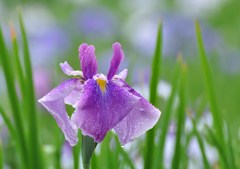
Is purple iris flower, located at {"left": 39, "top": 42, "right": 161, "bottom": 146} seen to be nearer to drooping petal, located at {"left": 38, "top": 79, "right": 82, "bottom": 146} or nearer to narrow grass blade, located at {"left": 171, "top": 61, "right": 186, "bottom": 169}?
drooping petal, located at {"left": 38, "top": 79, "right": 82, "bottom": 146}

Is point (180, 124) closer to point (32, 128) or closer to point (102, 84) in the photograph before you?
point (32, 128)

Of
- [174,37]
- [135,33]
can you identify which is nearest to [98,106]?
[174,37]

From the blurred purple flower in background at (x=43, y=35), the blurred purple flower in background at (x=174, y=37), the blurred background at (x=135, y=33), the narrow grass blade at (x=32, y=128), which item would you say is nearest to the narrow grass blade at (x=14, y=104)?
the narrow grass blade at (x=32, y=128)

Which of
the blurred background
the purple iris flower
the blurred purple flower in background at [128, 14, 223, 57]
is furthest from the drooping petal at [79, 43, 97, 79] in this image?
the blurred purple flower in background at [128, 14, 223, 57]

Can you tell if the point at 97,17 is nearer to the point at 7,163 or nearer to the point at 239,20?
the point at 239,20

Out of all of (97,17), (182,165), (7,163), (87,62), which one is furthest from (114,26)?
(87,62)

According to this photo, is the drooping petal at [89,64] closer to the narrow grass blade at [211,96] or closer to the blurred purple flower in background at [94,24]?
the narrow grass blade at [211,96]
